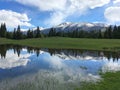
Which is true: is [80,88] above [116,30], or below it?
below

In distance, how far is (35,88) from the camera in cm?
2214

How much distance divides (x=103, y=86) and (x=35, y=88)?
686 centimetres

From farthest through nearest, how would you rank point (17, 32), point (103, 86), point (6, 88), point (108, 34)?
point (17, 32)
point (108, 34)
point (103, 86)
point (6, 88)

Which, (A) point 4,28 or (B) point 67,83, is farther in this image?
(A) point 4,28

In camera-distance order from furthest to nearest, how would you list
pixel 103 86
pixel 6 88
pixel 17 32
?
pixel 17 32
pixel 103 86
pixel 6 88

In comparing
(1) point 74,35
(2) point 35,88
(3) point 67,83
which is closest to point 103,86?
(3) point 67,83

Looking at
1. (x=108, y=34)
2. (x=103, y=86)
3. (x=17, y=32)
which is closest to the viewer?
(x=103, y=86)

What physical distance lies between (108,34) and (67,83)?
144 m

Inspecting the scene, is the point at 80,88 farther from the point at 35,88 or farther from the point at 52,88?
the point at 35,88

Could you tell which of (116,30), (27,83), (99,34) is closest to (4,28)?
(99,34)

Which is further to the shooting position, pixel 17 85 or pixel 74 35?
pixel 74 35

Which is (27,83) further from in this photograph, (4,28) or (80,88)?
(4,28)

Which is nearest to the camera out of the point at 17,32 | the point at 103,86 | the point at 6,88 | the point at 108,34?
the point at 6,88

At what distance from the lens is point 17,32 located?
18212 cm
